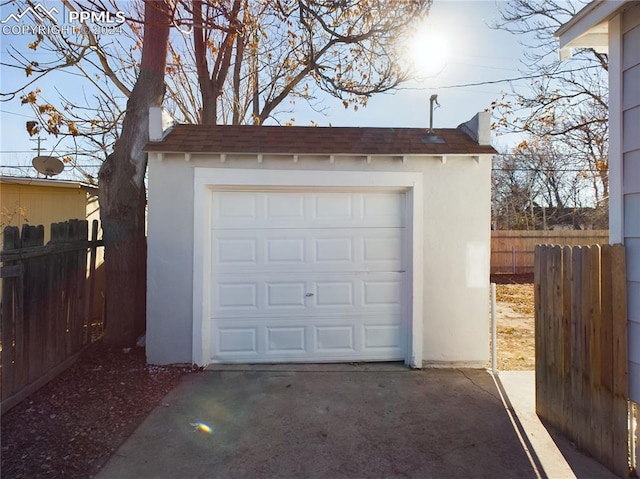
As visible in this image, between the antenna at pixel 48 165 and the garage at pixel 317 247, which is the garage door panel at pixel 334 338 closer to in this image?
the garage at pixel 317 247

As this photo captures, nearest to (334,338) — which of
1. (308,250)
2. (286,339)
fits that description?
(286,339)

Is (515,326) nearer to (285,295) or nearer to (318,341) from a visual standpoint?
(318,341)

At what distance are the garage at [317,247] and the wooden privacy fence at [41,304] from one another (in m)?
0.95

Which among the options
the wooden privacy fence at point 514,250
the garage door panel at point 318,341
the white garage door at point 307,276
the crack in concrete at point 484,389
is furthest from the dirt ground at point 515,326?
the white garage door at point 307,276

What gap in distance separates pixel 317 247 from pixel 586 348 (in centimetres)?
297

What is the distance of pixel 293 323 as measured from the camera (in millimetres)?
4824

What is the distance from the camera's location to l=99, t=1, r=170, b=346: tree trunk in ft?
16.6

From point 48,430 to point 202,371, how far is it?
168 cm

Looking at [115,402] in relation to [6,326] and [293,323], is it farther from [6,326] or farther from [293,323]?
[293,323]

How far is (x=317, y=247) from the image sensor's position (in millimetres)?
4812

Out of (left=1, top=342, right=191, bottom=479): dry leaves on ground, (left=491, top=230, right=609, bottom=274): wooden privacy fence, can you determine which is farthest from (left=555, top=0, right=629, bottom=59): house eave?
(left=491, top=230, right=609, bottom=274): wooden privacy fence

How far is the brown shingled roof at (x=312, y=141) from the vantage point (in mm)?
4598

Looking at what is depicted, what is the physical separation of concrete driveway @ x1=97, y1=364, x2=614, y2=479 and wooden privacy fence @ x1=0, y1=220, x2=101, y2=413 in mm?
1360

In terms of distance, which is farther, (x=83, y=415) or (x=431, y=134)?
(x=431, y=134)
